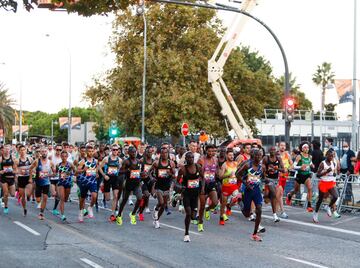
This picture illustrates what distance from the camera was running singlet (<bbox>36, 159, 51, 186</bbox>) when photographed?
17234 millimetres

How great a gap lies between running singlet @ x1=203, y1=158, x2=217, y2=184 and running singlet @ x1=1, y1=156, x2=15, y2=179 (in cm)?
512

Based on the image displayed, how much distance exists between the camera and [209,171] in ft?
50.1

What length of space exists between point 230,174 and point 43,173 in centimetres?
457

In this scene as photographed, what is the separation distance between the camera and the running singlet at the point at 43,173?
1723cm

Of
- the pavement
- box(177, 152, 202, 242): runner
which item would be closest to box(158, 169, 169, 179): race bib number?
the pavement

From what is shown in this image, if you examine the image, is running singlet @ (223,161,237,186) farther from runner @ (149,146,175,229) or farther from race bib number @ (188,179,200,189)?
race bib number @ (188,179,200,189)

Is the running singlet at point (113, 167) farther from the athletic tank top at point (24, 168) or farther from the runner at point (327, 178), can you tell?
the runner at point (327, 178)

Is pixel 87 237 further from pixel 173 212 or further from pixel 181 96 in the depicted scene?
pixel 181 96

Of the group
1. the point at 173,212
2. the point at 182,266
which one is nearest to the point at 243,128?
the point at 173,212

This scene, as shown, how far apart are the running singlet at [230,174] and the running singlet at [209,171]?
49 cm

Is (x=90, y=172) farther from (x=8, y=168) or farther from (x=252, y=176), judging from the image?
(x=252, y=176)

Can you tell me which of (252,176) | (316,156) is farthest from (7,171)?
(316,156)

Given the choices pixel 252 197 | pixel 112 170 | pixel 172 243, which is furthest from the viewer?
pixel 112 170

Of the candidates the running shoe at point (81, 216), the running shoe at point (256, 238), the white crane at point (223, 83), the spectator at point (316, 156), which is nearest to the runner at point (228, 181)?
the running shoe at point (256, 238)
